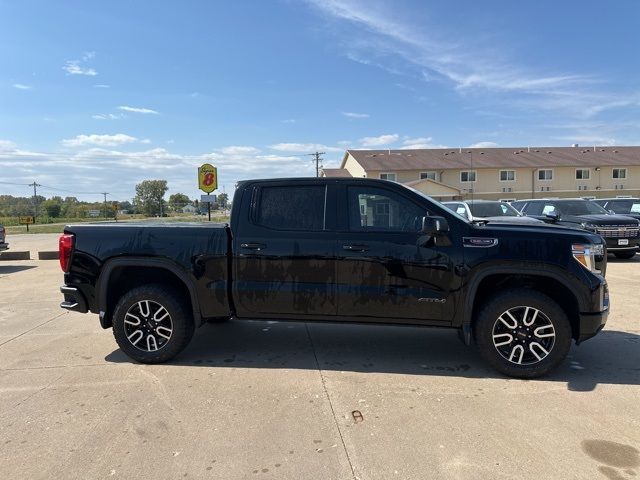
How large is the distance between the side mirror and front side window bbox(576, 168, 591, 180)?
180 ft

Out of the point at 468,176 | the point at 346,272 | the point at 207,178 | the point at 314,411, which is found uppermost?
the point at 468,176

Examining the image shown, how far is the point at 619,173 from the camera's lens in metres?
51.1

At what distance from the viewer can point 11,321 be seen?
684 cm

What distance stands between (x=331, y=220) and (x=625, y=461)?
9.80 ft

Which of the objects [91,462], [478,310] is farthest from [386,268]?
[91,462]

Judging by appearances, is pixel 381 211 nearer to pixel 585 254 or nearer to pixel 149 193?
pixel 585 254

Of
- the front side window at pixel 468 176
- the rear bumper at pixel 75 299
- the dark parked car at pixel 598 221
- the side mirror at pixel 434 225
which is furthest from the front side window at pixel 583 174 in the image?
the rear bumper at pixel 75 299

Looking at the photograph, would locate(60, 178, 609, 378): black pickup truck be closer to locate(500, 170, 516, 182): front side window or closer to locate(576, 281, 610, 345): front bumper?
locate(576, 281, 610, 345): front bumper

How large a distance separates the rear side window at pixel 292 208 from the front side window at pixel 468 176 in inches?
1907

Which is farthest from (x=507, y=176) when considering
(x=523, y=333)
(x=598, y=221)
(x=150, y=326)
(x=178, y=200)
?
(x=178, y=200)

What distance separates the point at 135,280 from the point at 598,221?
41.0 feet

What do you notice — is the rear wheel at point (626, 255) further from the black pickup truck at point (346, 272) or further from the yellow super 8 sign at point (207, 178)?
the yellow super 8 sign at point (207, 178)

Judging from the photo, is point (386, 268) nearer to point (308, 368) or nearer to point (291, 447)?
point (308, 368)

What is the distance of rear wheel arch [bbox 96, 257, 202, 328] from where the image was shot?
A: 15.7ft
